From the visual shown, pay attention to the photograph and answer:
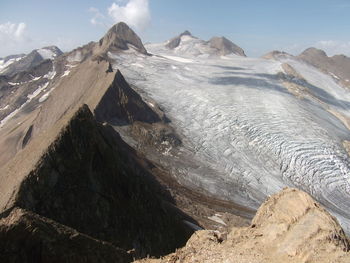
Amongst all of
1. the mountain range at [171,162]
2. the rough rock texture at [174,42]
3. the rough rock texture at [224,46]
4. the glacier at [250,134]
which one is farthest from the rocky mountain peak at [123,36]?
the rough rock texture at [224,46]

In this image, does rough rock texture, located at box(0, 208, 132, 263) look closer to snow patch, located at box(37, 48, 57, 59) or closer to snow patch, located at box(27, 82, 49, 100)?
snow patch, located at box(27, 82, 49, 100)

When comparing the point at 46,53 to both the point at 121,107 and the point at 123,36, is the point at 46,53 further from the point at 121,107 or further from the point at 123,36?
the point at 121,107

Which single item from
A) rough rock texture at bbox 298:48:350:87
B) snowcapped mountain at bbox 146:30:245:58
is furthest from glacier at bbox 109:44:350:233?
rough rock texture at bbox 298:48:350:87

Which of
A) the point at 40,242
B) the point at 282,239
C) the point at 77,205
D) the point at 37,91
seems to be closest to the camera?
the point at 282,239

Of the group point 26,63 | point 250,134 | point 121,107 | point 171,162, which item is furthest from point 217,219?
point 26,63

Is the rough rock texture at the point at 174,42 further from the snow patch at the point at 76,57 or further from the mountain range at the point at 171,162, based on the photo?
the snow patch at the point at 76,57

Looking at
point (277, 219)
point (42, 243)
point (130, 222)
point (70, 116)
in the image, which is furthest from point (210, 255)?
point (70, 116)
